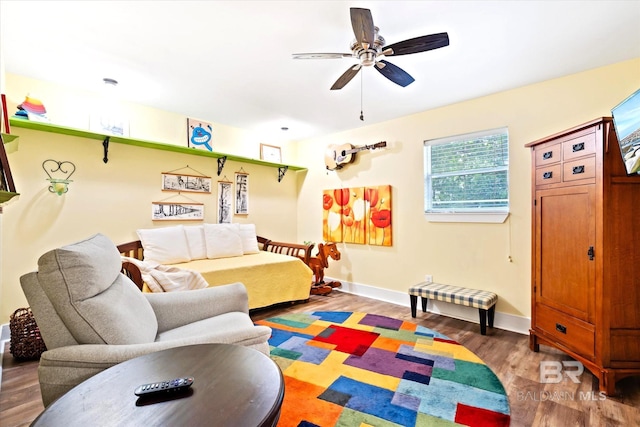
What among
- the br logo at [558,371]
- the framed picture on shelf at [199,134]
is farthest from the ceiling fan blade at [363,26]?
the framed picture on shelf at [199,134]

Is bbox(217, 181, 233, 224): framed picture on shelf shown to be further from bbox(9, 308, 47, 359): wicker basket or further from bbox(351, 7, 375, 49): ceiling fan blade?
bbox(351, 7, 375, 49): ceiling fan blade

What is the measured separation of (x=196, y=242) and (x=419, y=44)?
3.08 metres

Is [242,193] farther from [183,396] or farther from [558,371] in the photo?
[558,371]

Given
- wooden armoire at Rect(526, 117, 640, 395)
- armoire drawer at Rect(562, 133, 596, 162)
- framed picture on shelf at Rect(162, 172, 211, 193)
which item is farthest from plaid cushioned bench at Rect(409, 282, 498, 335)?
framed picture on shelf at Rect(162, 172, 211, 193)

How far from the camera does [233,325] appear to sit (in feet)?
5.86

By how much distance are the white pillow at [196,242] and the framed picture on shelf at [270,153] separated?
60.7 inches

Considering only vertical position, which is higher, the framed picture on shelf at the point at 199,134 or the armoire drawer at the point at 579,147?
the framed picture on shelf at the point at 199,134

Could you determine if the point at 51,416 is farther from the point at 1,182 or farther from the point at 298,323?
the point at 298,323

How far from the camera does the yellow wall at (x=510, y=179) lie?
8.66ft

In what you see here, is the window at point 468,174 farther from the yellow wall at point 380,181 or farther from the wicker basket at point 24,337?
the wicker basket at point 24,337

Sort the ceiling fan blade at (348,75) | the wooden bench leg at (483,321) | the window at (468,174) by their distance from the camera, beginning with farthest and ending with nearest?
the window at (468,174) → the wooden bench leg at (483,321) → the ceiling fan blade at (348,75)

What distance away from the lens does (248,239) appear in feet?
13.4

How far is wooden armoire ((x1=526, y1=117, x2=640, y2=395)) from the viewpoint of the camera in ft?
6.26

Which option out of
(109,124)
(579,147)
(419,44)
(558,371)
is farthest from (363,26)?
(109,124)
